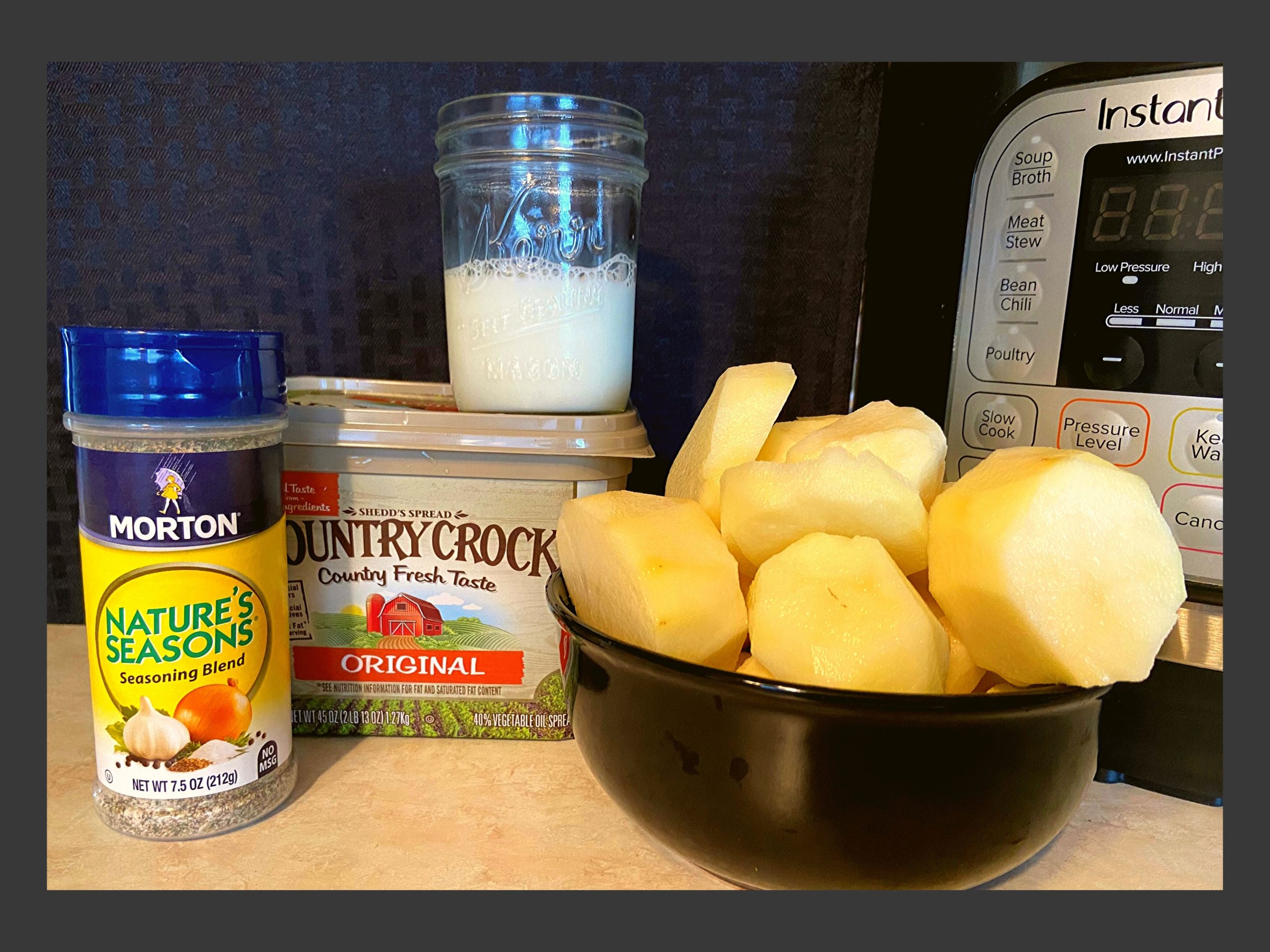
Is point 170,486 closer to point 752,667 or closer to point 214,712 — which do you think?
point 214,712

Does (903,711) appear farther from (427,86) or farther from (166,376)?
(427,86)

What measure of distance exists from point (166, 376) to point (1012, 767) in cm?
55

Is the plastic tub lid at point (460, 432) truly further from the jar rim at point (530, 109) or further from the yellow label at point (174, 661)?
the jar rim at point (530, 109)

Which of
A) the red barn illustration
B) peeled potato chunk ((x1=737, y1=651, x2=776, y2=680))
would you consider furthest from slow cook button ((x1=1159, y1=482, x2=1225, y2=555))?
the red barn illustration

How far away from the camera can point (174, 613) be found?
57cm

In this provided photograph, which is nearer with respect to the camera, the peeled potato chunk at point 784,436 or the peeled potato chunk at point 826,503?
the peeled potato chunk at point 826,503

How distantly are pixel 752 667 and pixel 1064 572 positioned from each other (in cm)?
18

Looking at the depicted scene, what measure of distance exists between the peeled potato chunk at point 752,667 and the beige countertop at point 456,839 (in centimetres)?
15

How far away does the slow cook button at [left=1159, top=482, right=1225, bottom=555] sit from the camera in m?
0.62

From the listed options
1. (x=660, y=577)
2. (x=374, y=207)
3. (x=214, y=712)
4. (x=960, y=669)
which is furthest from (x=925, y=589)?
(x=374, y=207)

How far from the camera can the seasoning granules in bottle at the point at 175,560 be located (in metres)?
0.55

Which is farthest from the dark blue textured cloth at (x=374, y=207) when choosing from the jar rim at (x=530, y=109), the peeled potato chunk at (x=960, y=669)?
the peeled potato chunk at (x=960, y=669)

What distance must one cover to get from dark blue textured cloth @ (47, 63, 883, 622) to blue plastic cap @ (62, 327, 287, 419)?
389mm

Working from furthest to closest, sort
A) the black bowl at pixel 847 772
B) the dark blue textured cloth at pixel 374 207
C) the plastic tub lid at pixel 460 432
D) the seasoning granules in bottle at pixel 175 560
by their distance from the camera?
1. the dark blue textured cloth at pixel 374 207
2. the plastic tub lid at pixel 460 432
3. the seasoning granules in bottle at pixel 175 560
4. the black bowl at pixel 847 772
